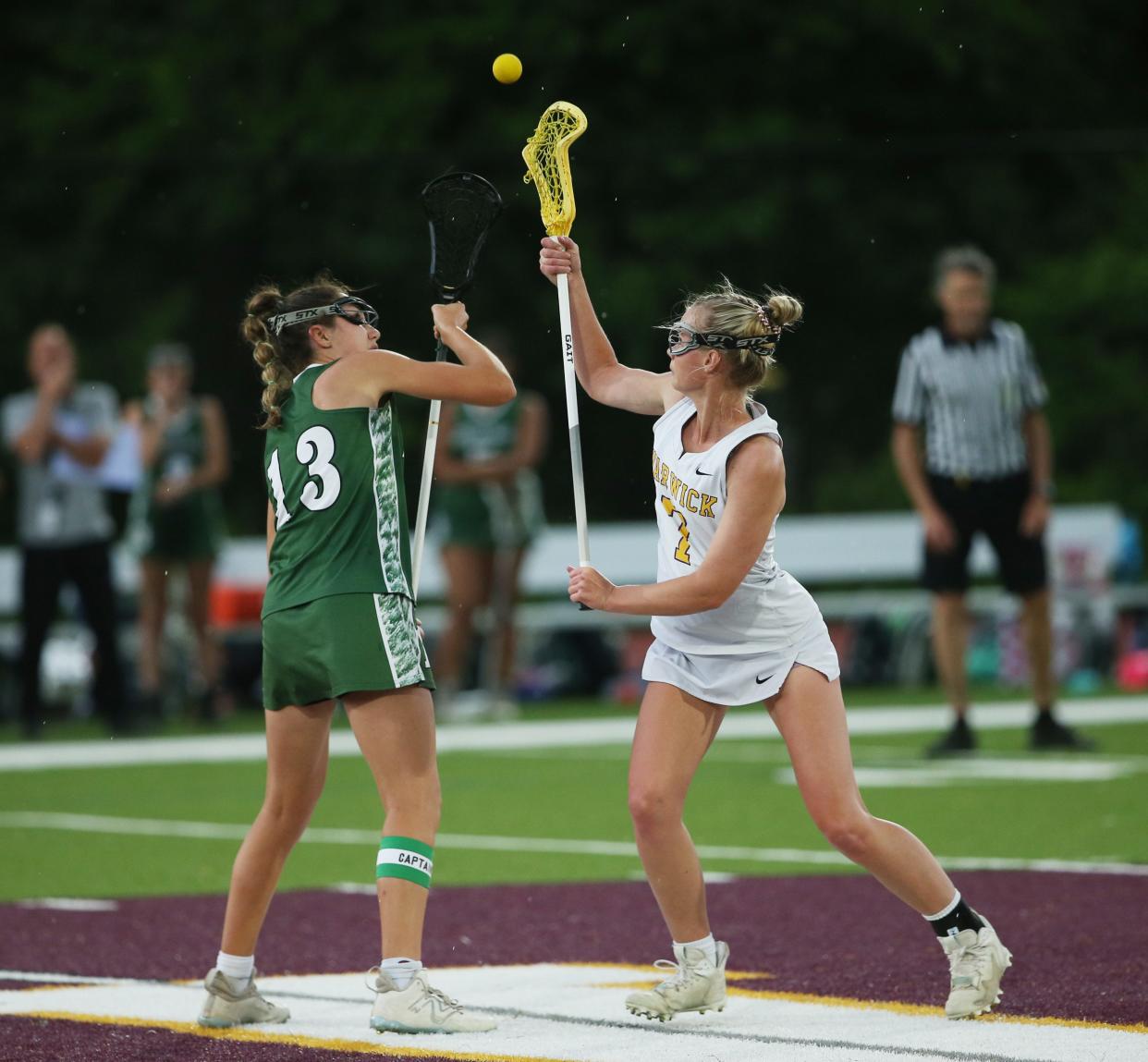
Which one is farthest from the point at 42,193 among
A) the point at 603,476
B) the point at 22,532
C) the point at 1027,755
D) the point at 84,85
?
the point at 1027,755

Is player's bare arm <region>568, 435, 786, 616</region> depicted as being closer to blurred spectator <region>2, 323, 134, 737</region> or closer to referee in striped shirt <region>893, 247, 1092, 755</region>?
referee in striped shirt <region>893, 247, 1092, 755</region>

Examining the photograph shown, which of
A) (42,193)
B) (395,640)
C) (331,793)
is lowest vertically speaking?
(331,793)

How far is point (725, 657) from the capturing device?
529cm

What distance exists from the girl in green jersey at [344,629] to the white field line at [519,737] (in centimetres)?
707

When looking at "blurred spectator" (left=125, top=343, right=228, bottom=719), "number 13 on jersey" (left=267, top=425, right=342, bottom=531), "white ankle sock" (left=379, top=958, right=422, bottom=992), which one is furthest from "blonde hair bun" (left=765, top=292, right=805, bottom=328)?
"blurred spectator" (left=125, top=343, right=228, bottom=719)

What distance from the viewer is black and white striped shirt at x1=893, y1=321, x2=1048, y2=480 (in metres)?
11.1

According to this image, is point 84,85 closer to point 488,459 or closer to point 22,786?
point 488,459

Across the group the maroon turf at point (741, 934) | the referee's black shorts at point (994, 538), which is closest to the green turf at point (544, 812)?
the maroon turf at point (741, 934)

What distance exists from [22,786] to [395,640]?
256 inches

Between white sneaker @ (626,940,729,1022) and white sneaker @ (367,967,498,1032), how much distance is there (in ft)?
1.21

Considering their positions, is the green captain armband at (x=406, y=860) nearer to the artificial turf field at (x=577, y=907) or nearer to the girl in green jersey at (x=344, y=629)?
the girl in green jersey at (x=344, y=629)

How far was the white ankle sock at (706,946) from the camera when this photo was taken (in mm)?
5281

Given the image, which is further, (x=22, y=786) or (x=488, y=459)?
(x=488, y=459)

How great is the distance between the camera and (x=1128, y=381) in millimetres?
22656
